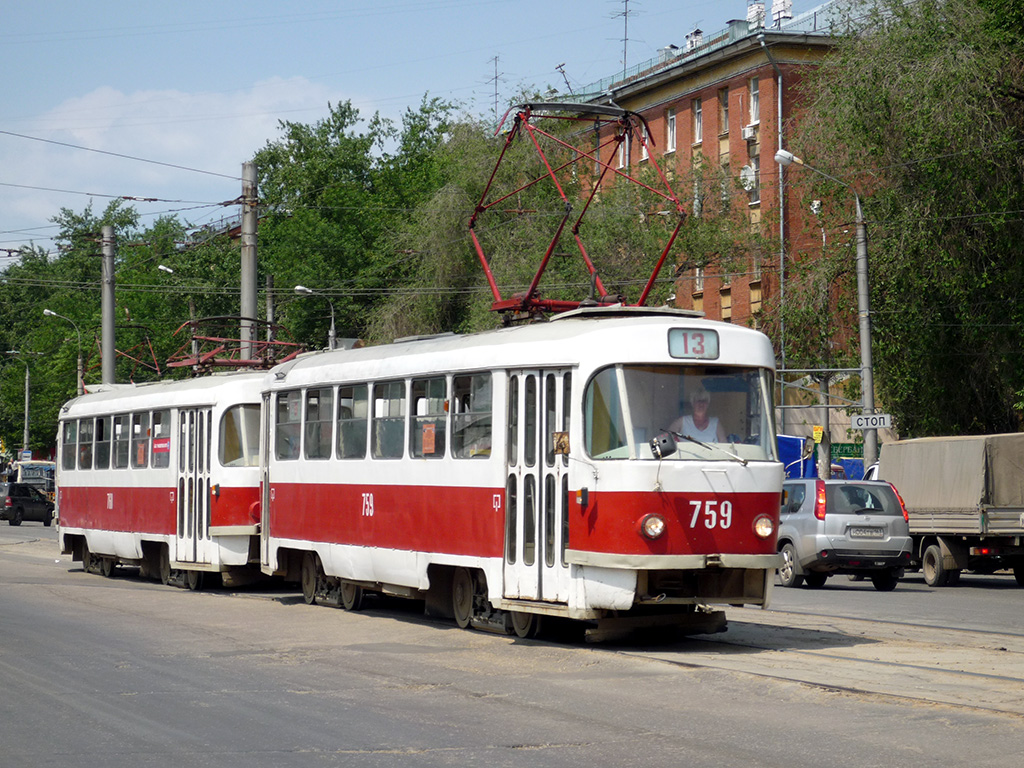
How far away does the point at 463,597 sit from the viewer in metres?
15.3

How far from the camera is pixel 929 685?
10.6 metres

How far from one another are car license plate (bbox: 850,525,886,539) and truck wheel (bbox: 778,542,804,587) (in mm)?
966

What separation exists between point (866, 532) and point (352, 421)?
882cm

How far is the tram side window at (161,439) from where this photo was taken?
23234mm

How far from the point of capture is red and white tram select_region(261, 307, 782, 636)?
1288 cm

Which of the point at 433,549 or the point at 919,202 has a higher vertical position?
the point at 919,202

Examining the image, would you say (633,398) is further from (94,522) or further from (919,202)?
(919,202)

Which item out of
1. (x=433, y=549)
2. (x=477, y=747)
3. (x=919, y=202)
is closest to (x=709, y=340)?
(x=433, y=549)

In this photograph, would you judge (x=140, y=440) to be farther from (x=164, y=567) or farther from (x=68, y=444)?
(x=68, y=444)

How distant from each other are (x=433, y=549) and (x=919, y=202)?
22474 millimetres

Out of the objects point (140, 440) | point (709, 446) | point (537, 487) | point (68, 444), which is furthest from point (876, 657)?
point (68, 444)

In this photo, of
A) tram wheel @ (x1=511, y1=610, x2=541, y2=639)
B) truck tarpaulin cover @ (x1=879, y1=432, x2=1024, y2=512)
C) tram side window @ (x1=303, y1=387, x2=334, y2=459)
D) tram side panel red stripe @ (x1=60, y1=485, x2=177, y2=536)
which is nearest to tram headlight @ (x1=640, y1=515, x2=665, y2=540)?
tram wheel @ (x1=511, y1=610, x2=541, y2=639)

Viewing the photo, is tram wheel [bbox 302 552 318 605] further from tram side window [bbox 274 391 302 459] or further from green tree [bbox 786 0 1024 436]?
green tree [bbox 786 0 1024 436]

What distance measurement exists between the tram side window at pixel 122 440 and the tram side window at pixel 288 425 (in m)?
6.16
